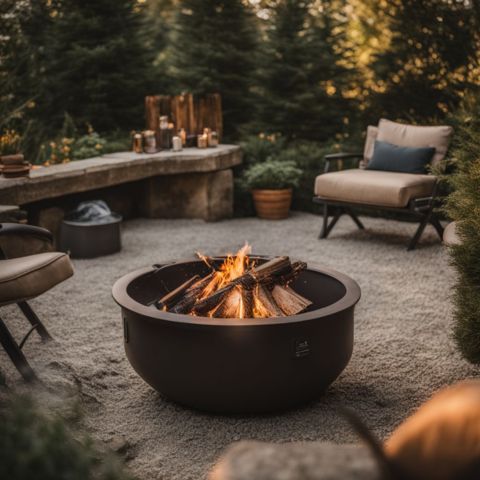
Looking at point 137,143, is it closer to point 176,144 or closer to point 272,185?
point 176,144

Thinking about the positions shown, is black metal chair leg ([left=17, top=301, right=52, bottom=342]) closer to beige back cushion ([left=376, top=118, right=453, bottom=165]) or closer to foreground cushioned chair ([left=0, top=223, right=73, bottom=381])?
foreground cushioned chair ([left=0, top=223, right=73, bottom=381])

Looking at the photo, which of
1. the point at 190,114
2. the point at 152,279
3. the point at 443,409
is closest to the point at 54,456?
the point at 443,409

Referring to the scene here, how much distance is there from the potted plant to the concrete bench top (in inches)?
12.7

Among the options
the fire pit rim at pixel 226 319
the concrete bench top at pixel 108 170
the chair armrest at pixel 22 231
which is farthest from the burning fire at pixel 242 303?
the concrete bench top at pixel 108 170

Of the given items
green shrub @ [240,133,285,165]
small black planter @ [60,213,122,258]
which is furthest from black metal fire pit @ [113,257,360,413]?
green shrub @ [240,133,285,165]

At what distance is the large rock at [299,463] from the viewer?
971mm

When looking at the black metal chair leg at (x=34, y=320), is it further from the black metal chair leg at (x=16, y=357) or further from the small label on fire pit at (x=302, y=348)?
the small label on fire pit at (x=302, y=348)

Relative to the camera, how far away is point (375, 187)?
501 cm

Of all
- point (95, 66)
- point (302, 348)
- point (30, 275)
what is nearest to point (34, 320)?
point (30, 275)

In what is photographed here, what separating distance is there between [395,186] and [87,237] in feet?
8.19

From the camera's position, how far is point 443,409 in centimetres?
100

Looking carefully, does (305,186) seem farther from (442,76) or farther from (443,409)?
(443,409)

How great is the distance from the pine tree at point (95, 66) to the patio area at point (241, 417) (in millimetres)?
2849

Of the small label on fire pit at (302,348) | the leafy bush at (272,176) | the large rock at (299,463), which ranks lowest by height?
the leafy bush at (272,176)
